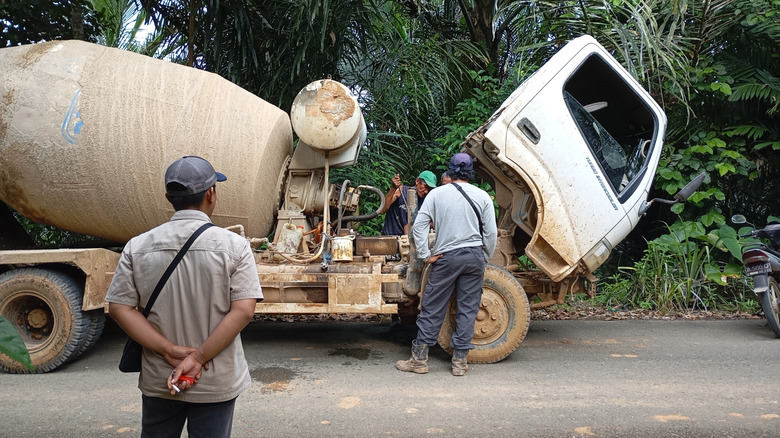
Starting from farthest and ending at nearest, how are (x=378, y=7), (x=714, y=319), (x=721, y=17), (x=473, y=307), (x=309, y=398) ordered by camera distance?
(x=378, y=7) < (x=721, y=17) < (x=714, y=319) < (x=473, y=307) < (x=309, y=398)

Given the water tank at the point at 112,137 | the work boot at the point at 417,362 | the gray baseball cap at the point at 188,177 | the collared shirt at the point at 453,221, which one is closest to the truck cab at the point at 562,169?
the collared shirt at the point at 453,221

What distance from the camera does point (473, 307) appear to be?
4.67m

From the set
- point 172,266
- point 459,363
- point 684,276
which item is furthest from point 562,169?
point 172,266

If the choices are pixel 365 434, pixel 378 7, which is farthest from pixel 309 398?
pixel 378 7

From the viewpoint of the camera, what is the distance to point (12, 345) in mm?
1695

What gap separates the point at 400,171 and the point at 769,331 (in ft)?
15.4

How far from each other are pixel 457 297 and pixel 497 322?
1.55 ft

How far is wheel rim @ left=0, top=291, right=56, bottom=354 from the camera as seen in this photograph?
16.1 ft

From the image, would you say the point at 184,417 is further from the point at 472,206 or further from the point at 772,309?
the point at 772,309

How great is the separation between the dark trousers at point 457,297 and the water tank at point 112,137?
5.90 feet

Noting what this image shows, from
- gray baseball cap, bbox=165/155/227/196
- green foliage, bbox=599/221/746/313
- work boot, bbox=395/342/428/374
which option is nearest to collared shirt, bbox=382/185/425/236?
work boot, bbox=395/342/428/374

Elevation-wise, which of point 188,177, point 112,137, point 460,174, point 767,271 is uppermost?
point 112,137

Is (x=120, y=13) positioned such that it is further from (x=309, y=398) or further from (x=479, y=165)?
(x=309, y=398)

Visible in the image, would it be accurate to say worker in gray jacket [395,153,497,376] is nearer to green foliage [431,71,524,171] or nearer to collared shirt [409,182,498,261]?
collared shirt [409,182,498,261]
